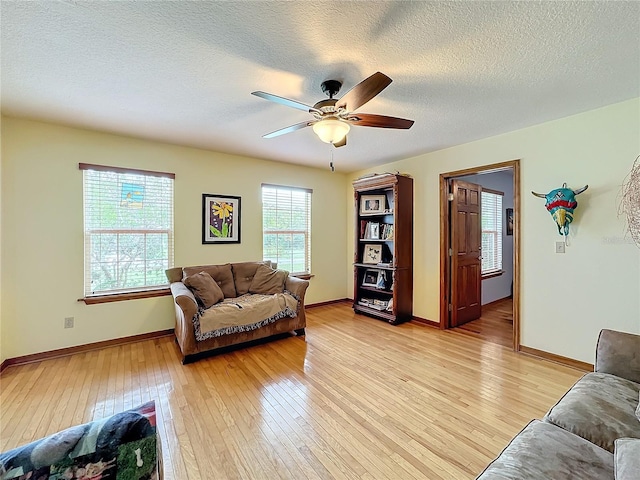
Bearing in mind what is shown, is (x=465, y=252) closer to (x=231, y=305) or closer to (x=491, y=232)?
(x=491, y=232)

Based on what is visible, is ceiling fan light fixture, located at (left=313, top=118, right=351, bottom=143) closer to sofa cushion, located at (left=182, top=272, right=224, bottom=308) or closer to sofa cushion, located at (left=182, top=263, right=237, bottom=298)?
sofa cushion, located at (left=182, top=272, right=224, bottom=308)

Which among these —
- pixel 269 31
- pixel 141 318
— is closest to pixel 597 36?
pixel 269 31

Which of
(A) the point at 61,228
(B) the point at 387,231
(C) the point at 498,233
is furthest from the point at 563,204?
(A) the point at 61,228

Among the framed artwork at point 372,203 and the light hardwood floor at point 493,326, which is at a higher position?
the framed artwork at point 372,203

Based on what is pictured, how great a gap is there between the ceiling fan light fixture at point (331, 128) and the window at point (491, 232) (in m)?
3.81

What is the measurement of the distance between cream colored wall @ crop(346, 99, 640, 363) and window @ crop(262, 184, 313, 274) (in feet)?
8.97

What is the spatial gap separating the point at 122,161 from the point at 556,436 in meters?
4.33

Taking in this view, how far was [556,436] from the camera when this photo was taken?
122 centimetres

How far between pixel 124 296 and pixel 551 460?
3908mm

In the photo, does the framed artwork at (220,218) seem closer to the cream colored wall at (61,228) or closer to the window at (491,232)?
the cream colored wall at (61,228)

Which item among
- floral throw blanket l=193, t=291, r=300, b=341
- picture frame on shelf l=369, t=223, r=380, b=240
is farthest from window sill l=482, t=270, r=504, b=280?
floral throw blanket l=193, t=291, r=300, b=341

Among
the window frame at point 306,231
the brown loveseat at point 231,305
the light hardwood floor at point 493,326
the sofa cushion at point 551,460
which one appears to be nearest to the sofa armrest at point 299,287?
the brown loveseat at point 231,305

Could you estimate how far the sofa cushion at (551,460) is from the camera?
1025mm

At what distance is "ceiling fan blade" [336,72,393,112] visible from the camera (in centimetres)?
159
